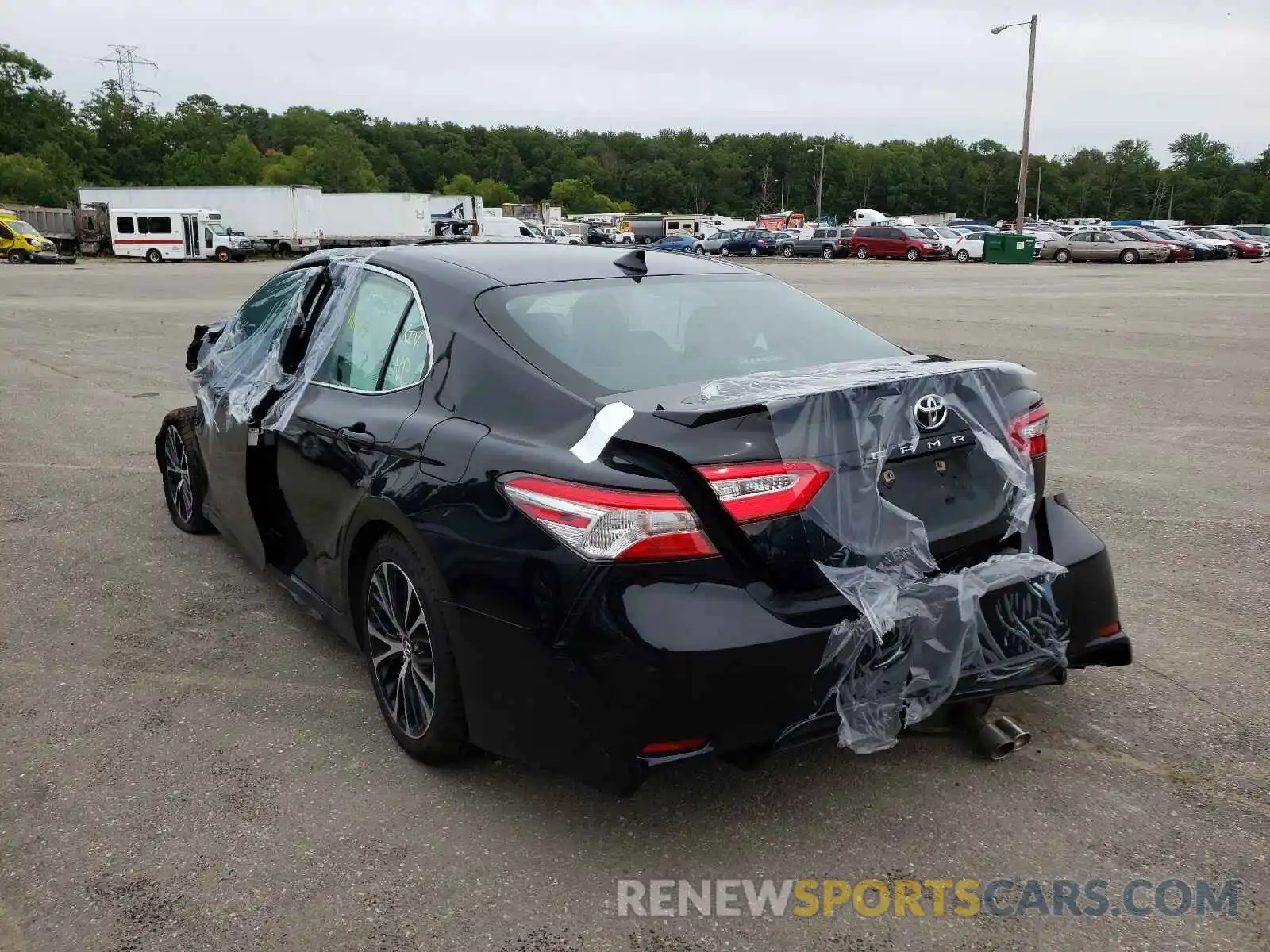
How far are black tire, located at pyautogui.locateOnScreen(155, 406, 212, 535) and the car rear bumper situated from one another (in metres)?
3.24

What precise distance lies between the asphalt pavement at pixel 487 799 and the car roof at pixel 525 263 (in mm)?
1588

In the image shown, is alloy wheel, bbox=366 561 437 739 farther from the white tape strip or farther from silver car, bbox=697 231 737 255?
silver car, bbox=697 231 737 255

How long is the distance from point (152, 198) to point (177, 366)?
46.9 meters

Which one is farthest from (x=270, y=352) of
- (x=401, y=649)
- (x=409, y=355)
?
(x=401, y=649)

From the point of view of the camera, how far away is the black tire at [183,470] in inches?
212

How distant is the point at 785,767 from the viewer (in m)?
A: 3.24

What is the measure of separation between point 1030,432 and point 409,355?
2.05 metres

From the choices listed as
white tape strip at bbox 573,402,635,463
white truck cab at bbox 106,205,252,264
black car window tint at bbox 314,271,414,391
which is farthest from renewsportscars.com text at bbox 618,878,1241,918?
white truck cab at bbox 106,205,252,264

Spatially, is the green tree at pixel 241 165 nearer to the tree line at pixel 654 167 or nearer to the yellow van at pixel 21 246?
the tree line at pixel 654 167

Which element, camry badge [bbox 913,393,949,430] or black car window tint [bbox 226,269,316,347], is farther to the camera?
black car window tint [bbox 226,269,316,347]

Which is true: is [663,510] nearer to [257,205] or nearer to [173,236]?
[173,236]

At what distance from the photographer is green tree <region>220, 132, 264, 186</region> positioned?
4225 inches

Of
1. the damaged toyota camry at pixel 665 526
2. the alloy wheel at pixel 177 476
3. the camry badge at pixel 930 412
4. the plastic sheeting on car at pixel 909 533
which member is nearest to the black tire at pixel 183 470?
the alloy wheel at pixel 177 476

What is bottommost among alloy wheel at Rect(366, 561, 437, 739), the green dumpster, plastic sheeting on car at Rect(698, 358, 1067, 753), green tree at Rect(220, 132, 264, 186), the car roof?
alloy wheel at Rect(366, 561, 437, 739)
